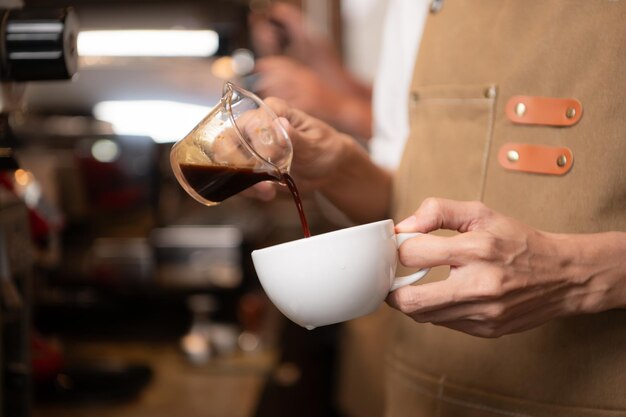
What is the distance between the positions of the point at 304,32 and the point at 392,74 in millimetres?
725

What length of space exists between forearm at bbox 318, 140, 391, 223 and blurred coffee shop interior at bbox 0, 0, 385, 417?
563 mm

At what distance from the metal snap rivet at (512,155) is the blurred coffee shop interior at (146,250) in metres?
0.80

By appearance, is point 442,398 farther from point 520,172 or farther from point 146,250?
point 146,250

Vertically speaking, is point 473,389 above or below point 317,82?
below

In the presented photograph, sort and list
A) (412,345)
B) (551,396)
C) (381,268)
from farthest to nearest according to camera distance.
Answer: (412,345)
(551,396)
(381,268)

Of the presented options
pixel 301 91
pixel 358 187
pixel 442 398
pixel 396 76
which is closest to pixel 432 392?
pixel 442 398

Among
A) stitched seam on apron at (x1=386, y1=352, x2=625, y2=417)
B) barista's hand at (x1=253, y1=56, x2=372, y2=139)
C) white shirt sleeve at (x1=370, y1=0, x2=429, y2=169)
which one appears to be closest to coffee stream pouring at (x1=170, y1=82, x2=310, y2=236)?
stitched seam on apron at (x1=386, y1=352, x2=625, y2=417)

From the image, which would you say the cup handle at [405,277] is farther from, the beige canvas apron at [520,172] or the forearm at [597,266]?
the beige canvas apron at [520,172]

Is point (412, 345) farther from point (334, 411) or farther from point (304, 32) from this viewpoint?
point (304, 32)

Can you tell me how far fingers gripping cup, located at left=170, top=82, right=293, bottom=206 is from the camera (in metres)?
0.81

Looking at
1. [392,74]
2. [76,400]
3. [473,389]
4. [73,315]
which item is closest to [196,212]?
[73,315]

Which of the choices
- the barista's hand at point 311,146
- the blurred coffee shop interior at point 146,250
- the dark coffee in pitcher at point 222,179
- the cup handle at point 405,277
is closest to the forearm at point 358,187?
the barista's hand at point 311,146

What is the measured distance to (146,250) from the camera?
183 centimetres

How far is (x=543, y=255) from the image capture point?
72 cm
